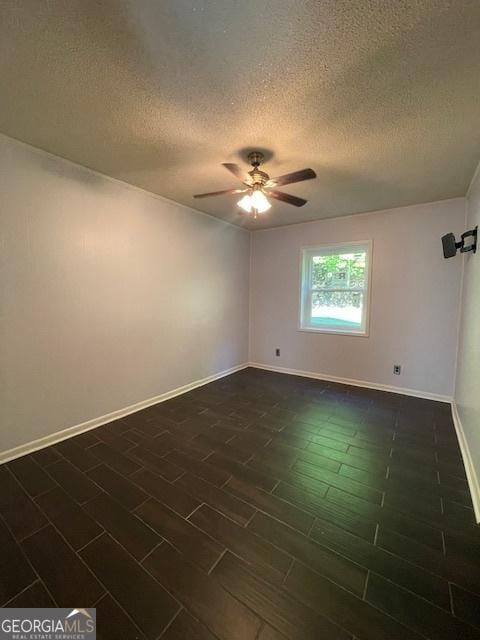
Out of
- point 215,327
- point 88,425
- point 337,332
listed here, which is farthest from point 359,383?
point 88,425

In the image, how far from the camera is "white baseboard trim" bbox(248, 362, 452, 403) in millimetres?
3394

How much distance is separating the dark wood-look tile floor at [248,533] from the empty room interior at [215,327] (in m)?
0.01

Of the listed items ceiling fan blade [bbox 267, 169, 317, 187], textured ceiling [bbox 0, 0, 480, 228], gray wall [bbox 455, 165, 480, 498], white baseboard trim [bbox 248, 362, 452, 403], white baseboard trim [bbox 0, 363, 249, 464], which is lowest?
white baseboard trim [bbox 0, 363, 249, 464]

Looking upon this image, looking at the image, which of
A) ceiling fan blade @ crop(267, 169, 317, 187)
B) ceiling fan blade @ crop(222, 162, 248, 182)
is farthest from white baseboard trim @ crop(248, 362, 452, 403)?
ceiling fan blade @ crop(222, 162, 248, 182)

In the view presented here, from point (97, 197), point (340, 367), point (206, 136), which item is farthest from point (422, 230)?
point (97, 197)

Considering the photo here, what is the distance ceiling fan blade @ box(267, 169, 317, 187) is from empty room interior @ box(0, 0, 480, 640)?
3 cm

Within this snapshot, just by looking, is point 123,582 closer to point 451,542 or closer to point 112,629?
point 112,629

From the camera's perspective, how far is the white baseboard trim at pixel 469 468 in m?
1.67

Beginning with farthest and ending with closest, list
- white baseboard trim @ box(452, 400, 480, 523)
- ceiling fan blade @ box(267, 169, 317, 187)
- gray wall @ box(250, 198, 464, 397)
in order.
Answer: gray wall @ box(250, 198, 464, 397) → ceiling fan blade @ box(267, 169, 317, 187) → white baseboard trim @ box(452, 400, 480, 523)

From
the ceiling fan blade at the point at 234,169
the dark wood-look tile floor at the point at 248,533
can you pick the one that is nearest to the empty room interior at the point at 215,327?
the dark wood-look tile floor at the point at 248,533

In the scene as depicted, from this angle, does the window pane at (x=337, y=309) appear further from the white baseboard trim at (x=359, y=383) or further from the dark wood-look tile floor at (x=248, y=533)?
the dark wood-look tile floor at (x=248, y=533)

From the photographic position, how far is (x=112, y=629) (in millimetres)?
1033

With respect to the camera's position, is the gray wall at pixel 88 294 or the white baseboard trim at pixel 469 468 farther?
the gray wall at pixel 88 294

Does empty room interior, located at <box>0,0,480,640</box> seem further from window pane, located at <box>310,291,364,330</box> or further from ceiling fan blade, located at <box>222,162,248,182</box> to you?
ceiling fan blade, located at <box>222,162,248,182</box>
